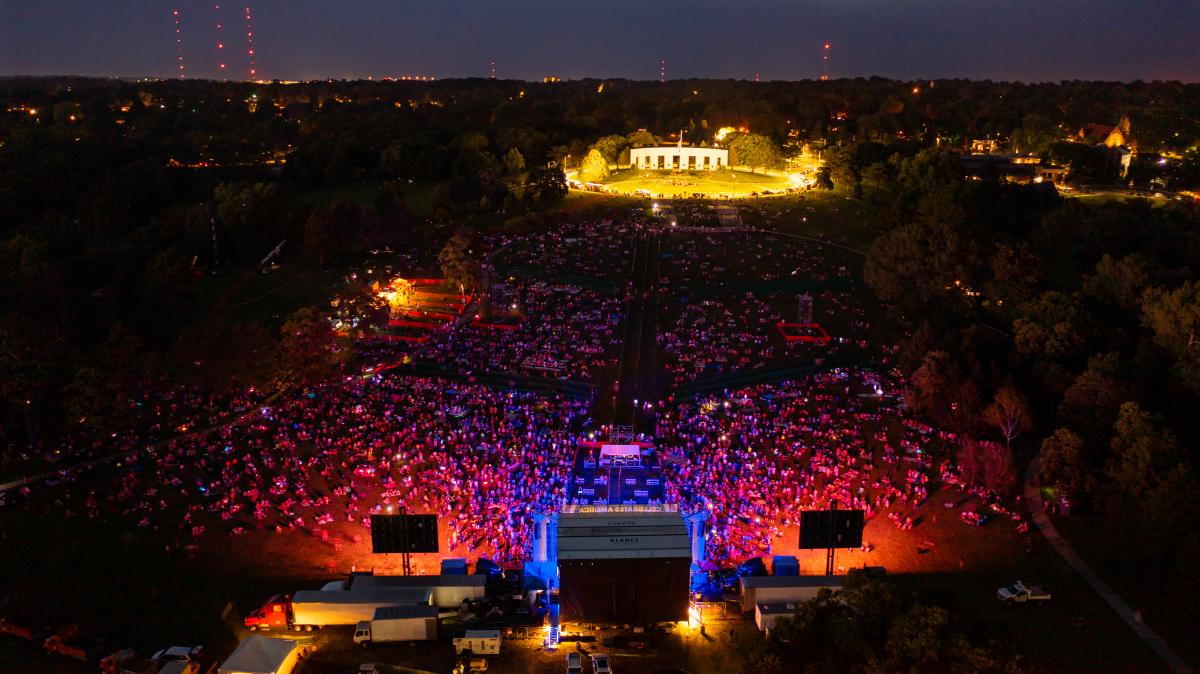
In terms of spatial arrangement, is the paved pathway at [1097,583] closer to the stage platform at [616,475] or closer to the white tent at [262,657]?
the stage platform at [616,475]

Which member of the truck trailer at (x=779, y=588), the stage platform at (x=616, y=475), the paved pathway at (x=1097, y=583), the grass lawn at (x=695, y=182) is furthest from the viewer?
the grass lawn at (x=695, y=182)

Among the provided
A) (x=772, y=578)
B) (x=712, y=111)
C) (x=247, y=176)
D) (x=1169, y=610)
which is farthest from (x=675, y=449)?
(x=712, y=111)

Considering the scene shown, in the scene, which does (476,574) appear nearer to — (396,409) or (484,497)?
(484,497)

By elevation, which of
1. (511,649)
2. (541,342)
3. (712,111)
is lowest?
(511,649)

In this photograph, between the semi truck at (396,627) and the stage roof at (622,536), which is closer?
the semi truck at (396,627)

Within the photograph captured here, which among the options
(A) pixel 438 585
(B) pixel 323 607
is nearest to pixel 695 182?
(A) pixel 438 585

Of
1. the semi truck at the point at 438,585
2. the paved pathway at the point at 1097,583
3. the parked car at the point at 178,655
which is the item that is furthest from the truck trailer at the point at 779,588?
the parked car at the point at 178,655
